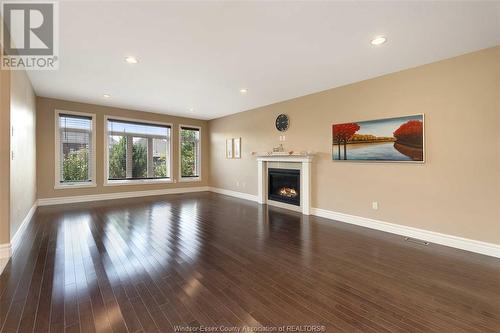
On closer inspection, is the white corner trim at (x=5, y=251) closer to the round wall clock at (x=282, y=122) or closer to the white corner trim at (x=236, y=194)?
the white corner trim at (x=236, y=194)

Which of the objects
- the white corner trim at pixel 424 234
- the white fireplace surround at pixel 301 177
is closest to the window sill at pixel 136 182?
the white fireplace surround at pixel 301 177

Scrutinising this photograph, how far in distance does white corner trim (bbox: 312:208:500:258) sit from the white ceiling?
2.61 m

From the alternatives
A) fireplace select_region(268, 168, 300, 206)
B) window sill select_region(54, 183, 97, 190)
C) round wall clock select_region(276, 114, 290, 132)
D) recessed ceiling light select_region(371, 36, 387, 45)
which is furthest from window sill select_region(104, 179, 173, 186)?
recessed ceiling light select_region(371, 36, 387, 45)

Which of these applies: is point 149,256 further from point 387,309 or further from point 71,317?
point 387,309

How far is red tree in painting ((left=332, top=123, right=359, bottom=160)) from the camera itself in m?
4.45

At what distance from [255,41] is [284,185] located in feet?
12.5

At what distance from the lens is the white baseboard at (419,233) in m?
3.05

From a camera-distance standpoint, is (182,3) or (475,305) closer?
(475,305)

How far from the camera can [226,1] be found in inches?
86.1

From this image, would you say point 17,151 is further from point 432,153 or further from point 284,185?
point 432,153

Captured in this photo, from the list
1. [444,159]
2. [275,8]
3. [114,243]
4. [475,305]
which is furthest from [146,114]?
[475,305]

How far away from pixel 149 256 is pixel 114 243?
2.61ft

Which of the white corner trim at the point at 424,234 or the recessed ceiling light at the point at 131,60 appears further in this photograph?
the recessed ceiling light at the point at 131,60

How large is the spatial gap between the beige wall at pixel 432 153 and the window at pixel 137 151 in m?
5.11
